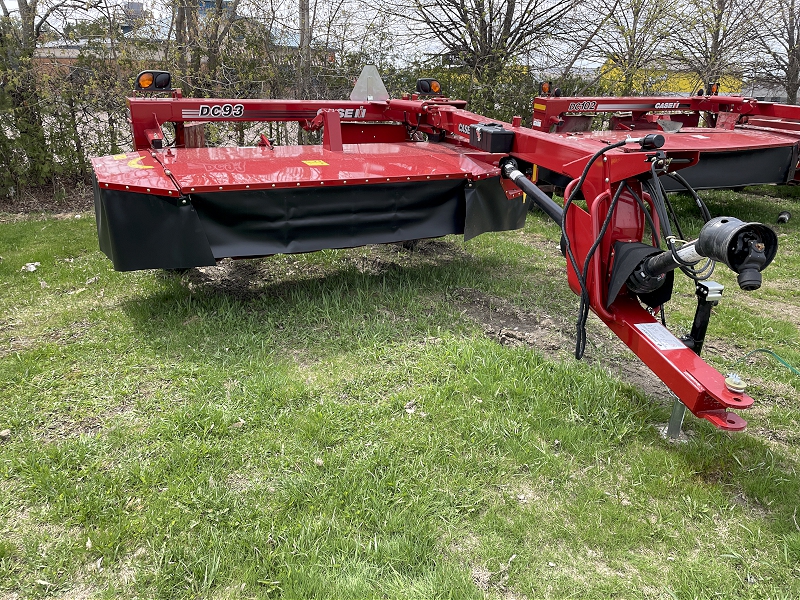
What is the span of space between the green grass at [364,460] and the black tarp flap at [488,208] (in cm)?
53

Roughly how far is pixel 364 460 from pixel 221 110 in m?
2.96

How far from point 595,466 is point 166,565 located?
171cm

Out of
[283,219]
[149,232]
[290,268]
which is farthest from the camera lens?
[290,268]

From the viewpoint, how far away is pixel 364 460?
102 inches

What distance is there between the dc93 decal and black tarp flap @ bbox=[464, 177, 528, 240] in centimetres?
179

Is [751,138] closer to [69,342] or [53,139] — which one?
[69,342]

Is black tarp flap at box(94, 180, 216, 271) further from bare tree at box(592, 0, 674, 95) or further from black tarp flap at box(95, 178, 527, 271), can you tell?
bare tree at box(592, 0, 674, 95)

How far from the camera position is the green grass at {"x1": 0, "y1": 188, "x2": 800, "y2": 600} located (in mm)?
2098

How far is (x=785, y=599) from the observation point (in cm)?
199

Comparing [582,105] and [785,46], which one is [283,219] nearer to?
[582,105]

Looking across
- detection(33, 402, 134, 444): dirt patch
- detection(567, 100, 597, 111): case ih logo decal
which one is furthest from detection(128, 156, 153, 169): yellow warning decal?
detection(567, 100, 597, 111): case ih logo decal

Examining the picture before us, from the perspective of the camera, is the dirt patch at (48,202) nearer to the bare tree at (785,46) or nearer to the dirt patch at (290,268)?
the dirt patch at (290,268)

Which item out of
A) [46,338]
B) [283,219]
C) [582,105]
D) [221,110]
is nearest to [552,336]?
[283,219]

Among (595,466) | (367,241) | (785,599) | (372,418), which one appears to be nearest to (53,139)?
(367,241)
